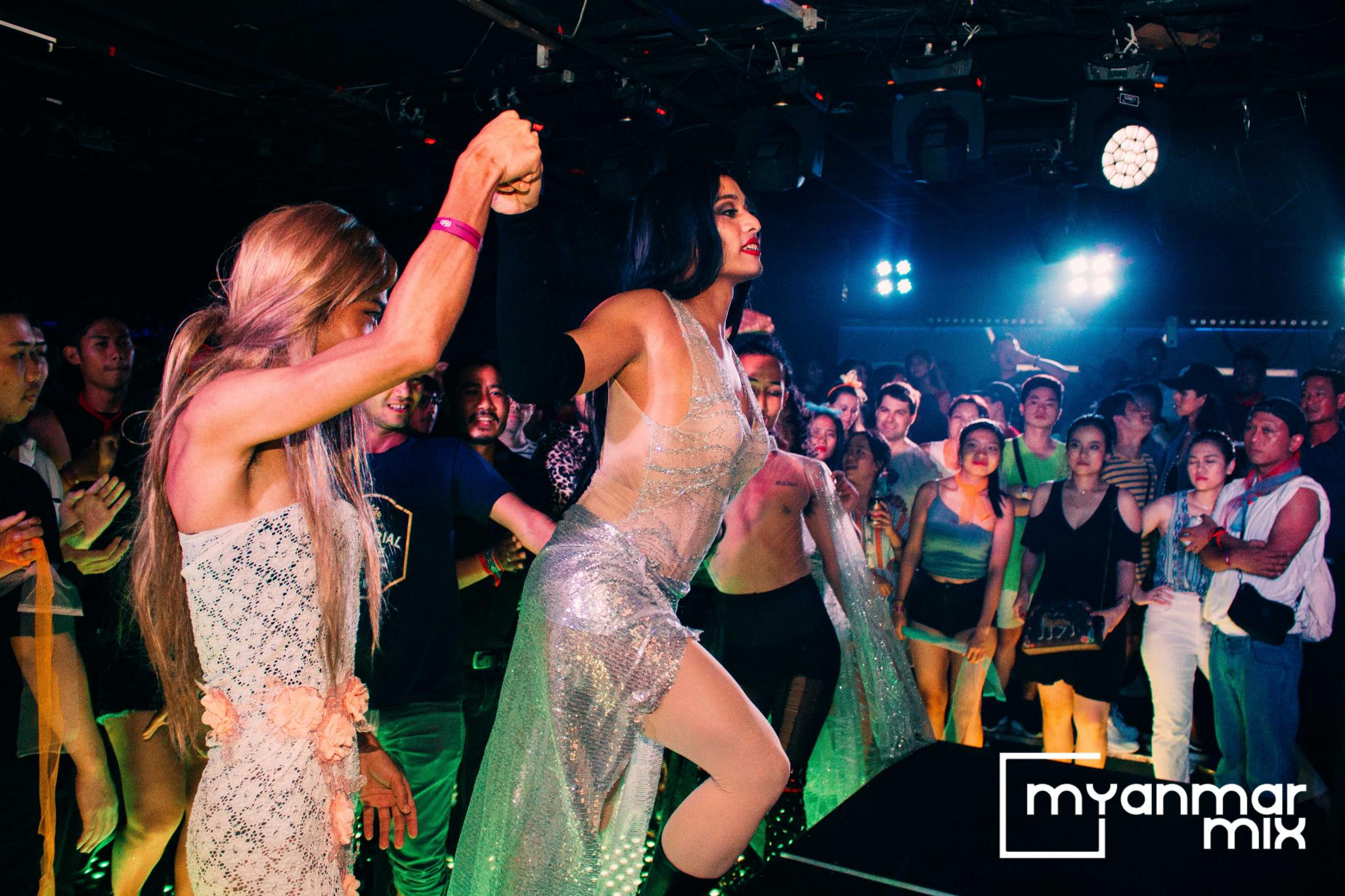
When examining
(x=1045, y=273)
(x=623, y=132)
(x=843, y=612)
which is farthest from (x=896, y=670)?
(x=1045, y=273)

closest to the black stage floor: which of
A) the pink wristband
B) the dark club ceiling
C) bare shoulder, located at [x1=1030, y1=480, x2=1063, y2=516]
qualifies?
the pink wristband

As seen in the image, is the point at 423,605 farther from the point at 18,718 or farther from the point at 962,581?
the point at 962,581

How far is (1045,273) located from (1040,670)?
821cm

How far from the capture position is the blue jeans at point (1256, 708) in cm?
390

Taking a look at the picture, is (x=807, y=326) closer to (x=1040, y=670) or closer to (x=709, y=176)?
(x=1040, y=670)

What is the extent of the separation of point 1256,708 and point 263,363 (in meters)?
4.11

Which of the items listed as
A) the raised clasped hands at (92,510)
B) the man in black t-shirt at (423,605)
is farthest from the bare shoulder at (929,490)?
the raised clasped hands at (92,510)

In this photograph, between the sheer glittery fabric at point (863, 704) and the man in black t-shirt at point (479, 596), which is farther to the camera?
the man in black t-shirt at point (479, 596)

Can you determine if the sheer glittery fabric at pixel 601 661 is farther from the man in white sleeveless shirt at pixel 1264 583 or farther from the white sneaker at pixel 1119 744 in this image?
the white sneaker at pixel 1119 744

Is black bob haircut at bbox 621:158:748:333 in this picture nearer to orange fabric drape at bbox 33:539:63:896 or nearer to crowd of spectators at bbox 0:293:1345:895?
crowd of spectators at bbox 0:293:1345:895

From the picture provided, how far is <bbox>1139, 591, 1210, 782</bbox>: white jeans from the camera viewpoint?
421 cm

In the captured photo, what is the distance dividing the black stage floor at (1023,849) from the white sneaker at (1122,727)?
2455mm

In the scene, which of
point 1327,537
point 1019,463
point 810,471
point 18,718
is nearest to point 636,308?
point 18,718

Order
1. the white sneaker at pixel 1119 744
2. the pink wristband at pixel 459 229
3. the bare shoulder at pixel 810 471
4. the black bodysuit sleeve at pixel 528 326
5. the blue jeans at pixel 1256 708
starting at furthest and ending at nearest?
the white sneaker at pixel 1119 744
the blue jeans at pixel 1256 708
the bare shoulder at pixel 810 471
the black bodysuit sleeve at pixel 528 326
the pink wristband at pixel 459 229
